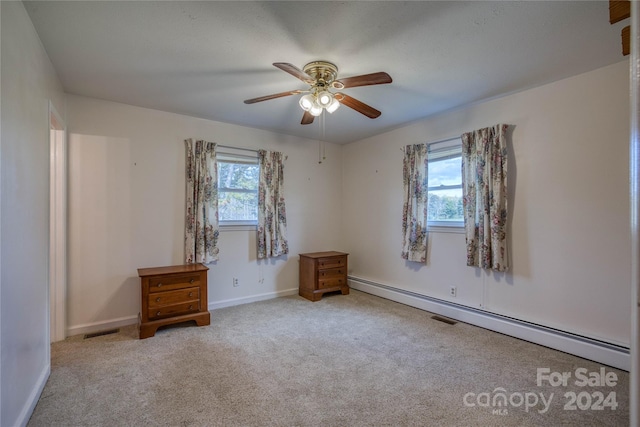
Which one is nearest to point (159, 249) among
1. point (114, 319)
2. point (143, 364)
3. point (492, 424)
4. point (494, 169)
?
point (114, 319)

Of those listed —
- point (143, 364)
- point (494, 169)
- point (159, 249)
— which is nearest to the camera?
point (143, 364)

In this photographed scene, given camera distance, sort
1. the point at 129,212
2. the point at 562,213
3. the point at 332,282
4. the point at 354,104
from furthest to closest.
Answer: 1. the point at 332,282
2. the point at 129,212
3. the point at 562,213
4. the point at 354,104

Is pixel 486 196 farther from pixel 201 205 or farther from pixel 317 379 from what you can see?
pixel 201 205

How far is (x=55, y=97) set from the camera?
8.93 ft

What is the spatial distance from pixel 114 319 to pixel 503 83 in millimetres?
4578

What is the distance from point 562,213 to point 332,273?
277 cm

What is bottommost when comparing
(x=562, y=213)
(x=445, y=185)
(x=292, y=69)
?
(x=562, y=213)

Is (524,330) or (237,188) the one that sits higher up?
(237,188)

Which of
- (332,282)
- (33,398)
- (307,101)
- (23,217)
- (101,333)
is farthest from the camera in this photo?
(332,282)

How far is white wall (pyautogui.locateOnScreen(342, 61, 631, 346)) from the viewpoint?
2547 mm

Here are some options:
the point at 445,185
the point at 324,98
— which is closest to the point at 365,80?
the point at 324,98

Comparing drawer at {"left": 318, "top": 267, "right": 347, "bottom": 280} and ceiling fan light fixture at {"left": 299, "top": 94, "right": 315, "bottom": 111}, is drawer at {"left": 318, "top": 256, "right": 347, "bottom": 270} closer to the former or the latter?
drawer at {"left": 318, "top": 267, "right": 347, "bottom": 280}

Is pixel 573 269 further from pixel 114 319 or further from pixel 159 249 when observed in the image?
pixel 114 319

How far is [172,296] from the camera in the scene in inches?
128
